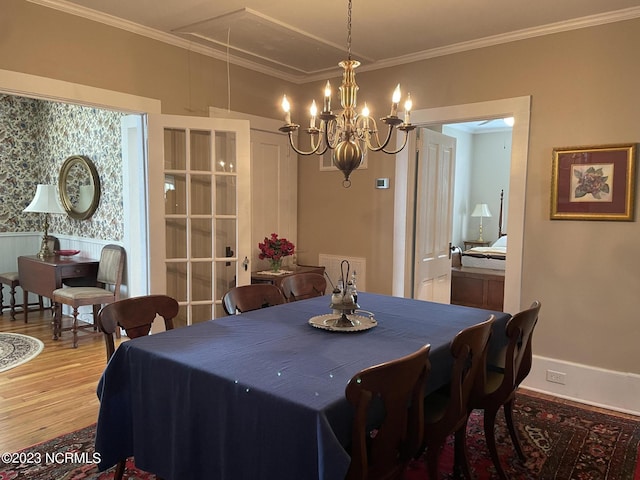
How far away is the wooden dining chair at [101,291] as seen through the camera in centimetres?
458

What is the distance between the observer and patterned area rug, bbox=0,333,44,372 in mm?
4047

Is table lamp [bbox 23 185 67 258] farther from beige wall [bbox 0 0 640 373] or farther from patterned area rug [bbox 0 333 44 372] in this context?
beige wall [bbox 0 0 640 373]

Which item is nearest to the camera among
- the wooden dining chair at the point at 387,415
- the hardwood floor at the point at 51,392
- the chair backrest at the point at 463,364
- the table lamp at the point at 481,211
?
the wooden dining chair at the point at 387,415

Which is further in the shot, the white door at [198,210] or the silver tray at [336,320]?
the white door at [198,210]

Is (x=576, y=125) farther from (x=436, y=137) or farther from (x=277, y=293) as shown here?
(x=277, y=293)

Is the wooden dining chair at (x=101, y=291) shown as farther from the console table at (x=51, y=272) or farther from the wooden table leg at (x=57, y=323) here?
the console table at (x=51, y=272)

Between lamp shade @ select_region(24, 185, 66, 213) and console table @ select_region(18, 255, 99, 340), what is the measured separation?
1.76ft

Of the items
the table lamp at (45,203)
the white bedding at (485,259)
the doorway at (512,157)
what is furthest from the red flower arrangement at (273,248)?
the white bedding at (485,259)

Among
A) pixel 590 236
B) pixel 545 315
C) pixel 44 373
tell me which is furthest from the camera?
pixel 44 373

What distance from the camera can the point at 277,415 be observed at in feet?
4.95

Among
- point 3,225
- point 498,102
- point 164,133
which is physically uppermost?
point 498,102

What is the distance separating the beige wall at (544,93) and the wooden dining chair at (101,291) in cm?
185

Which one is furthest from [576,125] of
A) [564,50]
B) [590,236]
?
[590,236]

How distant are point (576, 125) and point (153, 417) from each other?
10.7 feet
